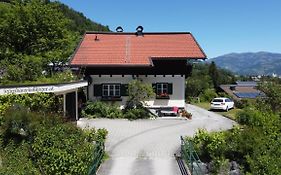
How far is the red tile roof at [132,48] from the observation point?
2955cm

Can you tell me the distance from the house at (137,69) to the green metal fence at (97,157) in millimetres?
13301

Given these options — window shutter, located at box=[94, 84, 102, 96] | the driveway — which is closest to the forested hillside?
window shutter, located at box=[94, 84, 102, 96]

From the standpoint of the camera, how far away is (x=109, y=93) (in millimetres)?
29359

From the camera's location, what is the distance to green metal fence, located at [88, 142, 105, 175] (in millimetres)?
13560

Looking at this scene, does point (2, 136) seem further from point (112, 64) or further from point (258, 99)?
point (258, 99)

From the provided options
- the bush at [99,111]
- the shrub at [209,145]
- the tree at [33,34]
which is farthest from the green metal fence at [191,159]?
the tree at [33,34]

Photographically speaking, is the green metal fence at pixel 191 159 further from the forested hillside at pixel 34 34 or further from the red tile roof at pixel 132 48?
the forested hillside at pixel 34 34

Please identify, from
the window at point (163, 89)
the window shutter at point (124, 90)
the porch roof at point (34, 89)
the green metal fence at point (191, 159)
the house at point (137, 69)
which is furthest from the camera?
the window at point (163, 89)

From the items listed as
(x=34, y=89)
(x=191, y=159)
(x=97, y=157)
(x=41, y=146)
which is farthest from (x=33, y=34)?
(x=191, y=159)

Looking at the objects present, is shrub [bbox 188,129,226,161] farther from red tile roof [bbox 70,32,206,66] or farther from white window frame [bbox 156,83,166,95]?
red tile roof [bbox 70,32,206,66]

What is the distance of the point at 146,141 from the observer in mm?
19875

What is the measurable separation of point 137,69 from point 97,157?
1547 cm

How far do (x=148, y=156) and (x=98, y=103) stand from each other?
1140 cm

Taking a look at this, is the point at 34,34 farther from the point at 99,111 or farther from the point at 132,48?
the point at 99,111
